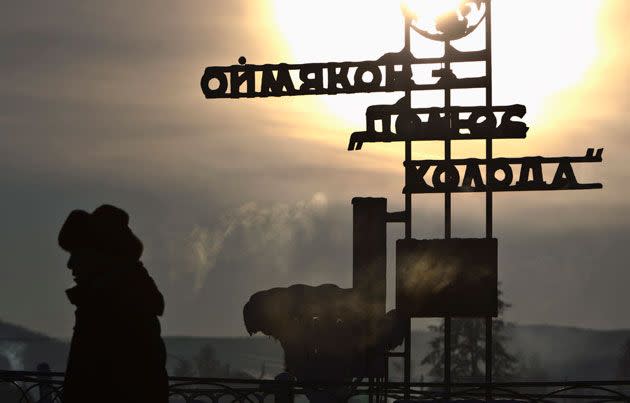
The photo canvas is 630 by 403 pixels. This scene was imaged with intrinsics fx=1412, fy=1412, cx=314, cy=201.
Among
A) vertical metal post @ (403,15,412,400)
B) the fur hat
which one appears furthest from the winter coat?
vertical metal post @ (403,15,412,400)

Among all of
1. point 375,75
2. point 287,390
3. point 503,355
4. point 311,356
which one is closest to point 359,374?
point 311,356

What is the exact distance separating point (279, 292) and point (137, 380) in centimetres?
1862

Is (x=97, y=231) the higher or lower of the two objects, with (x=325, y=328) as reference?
higher

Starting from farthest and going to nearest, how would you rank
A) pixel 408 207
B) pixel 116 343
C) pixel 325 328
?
1. pixel 325 328
2. pixel 408 207
3. pixel 116 343

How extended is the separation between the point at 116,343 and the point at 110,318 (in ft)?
0.53

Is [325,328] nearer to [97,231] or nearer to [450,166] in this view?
[450,166]

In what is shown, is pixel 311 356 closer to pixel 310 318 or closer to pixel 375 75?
pixel 310 318

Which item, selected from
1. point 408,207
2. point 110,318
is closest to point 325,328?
point 408,207

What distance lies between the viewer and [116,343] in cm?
877

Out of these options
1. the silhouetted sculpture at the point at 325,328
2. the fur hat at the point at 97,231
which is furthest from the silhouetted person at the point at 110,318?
the silhouetted sculpture at the point at 325,328

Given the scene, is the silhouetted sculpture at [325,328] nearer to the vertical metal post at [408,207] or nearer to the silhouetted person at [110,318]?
the vertical metal post at [408,207]

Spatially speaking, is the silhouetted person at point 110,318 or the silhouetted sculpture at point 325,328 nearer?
the silhouetted person at point 110,318

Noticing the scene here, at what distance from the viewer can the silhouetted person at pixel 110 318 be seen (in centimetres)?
869

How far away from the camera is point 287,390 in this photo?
61.3 ft
